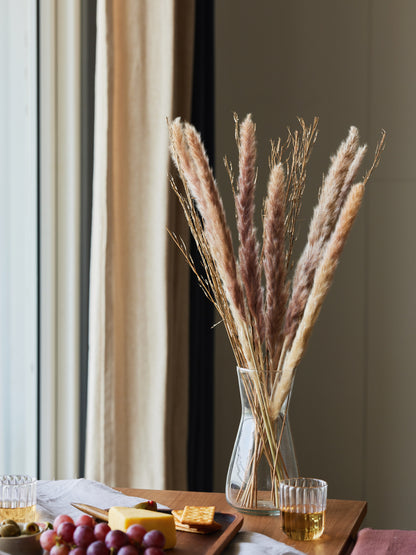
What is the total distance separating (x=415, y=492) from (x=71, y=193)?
5.27ft

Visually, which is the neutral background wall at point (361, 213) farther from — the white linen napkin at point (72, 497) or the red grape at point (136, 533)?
the red grape at point (136, 533)

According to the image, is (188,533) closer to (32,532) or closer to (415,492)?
(32,532)

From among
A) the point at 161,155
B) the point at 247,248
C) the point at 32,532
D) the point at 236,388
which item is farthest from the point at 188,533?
the point at 236,388

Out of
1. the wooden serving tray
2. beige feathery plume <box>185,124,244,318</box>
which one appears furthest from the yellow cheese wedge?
beige feathery plume <box>185,124,244,318</box>

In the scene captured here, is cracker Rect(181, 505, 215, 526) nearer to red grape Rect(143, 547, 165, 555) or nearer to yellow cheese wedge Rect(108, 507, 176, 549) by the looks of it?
yellow cheese wedge Rect(108, 507, 176, 549)

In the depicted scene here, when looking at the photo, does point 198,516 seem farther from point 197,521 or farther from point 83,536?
point 83,536

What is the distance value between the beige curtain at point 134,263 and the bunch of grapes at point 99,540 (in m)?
0.94

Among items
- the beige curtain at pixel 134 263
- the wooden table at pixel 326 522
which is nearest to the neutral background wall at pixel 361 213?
the beige curtain at pixel 134 263

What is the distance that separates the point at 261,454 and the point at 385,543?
231 millimetres

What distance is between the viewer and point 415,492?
285 cm

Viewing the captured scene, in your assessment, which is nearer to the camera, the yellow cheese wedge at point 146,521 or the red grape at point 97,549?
the red grape at point 97,549

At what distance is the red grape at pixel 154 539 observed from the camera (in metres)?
1.03

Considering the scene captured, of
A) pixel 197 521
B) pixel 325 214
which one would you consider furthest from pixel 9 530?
pixel 325 214

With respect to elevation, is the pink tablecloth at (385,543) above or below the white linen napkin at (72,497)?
below
